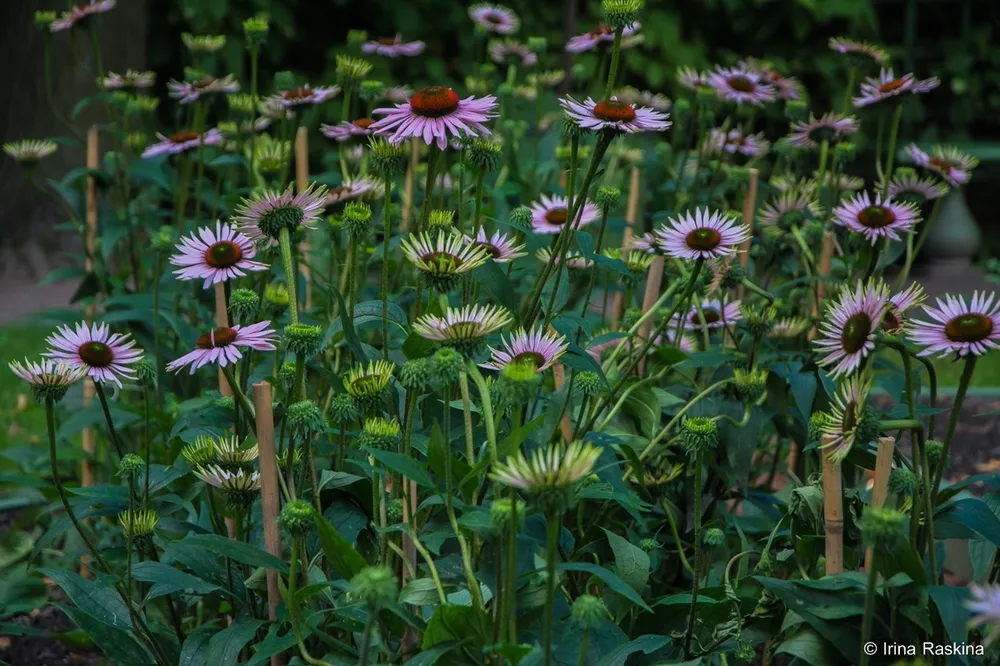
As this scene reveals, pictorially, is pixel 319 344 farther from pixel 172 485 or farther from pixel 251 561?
pixel 172 485

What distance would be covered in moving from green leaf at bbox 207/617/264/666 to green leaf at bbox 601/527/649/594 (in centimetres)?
40

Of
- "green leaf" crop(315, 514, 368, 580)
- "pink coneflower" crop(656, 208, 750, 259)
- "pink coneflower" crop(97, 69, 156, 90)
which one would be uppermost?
"pink coneflower" crop(97, 69, 156, 90)

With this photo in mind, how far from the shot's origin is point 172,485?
1.61 metres

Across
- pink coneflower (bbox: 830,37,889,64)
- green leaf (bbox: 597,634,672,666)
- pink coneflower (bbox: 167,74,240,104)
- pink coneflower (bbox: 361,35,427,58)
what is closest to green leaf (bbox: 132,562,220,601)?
green leaf (bbox: 597,634,672,666)

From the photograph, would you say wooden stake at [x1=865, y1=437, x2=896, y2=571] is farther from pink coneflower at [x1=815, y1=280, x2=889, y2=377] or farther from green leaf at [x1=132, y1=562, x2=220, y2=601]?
green leaf at [x1=132, y1=562, x2=220, y2=601]

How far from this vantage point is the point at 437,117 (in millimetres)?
1234

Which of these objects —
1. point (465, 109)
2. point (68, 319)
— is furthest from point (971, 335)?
point (68, 319)

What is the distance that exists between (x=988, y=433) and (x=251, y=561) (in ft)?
7.67

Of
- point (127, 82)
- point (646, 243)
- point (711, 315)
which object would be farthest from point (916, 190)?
point (127, 82)

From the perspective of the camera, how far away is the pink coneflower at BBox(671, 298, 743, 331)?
1706mm

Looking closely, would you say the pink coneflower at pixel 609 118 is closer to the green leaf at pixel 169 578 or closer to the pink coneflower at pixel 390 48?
the green leaf at pixel 169 578

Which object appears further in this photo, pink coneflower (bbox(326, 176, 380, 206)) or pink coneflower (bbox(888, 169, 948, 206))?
pink coneflower (bbox(888, 169, 948, 206))

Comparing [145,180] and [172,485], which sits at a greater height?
[145,180]

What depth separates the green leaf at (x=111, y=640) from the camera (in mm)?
1273
